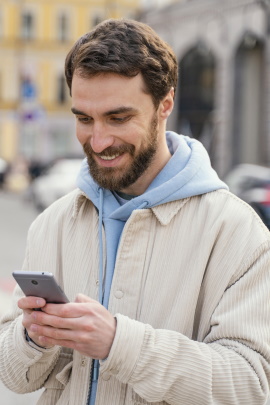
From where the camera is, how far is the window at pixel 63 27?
171ft

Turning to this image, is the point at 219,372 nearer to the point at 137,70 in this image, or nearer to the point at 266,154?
the point at 137,70

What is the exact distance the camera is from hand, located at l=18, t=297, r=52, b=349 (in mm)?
1991

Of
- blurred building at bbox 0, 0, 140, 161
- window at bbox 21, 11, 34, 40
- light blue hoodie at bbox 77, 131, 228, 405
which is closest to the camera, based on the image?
light blue hoodie at bbox 77, 131, 228, 405

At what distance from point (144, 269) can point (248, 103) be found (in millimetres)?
30302

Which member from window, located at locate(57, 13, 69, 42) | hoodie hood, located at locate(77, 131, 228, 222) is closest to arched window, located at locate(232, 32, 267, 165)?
window, located at locate(57, 13, 69, 42)

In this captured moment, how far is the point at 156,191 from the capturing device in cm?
219

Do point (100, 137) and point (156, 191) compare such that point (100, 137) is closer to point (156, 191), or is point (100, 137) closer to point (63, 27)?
point (156, 191)

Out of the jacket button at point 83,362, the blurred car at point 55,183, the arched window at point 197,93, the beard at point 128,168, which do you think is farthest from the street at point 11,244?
the arched window at point 197,93

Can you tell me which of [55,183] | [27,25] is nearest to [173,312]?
[55,183]

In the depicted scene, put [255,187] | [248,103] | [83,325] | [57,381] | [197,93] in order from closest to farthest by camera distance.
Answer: [83,325] < [57,381] < [255,187] < [248,103] < [197,93]

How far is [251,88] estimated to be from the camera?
31734 mm

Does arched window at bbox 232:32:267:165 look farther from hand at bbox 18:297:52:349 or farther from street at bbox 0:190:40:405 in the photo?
hand at bbox 18:297:52:349

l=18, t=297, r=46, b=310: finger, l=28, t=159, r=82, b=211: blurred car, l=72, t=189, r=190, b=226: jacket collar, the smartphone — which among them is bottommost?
l=28, t=159, r=82, b=211: blurred car

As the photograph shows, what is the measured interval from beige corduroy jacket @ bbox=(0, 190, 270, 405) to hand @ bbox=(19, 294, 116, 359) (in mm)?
25
